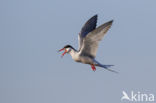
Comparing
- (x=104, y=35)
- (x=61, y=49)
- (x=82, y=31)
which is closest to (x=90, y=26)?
(x=82, y=31)

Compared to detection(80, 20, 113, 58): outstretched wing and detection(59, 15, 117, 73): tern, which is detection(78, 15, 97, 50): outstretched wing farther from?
detection(80, 20, 113, 58): outstretched wing

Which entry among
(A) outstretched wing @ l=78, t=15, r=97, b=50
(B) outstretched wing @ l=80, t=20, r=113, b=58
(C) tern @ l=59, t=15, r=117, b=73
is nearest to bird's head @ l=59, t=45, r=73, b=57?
(C) tern @ l=59, t=15, r=117, b=73

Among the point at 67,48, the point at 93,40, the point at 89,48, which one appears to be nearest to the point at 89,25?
the point at 67,48

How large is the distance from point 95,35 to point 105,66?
1.49m

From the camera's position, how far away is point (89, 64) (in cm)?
1694

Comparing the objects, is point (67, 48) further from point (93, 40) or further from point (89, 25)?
point (89, 25)

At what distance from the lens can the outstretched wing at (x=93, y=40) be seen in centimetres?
1528

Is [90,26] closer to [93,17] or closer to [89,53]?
[93,17]

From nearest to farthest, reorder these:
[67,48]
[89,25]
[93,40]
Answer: [93,40] → [67,48] → [89,25]

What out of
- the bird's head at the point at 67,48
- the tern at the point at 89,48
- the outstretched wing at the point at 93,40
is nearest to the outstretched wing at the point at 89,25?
the tern at the point at 89,48

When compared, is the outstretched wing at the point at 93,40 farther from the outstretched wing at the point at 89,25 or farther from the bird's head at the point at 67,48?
the outstretched wing at the point at 89,25

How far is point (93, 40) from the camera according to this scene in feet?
52.4

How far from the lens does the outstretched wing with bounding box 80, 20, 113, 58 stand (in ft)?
50.1

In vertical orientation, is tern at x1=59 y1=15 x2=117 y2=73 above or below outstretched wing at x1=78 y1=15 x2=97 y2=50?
below
